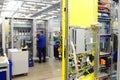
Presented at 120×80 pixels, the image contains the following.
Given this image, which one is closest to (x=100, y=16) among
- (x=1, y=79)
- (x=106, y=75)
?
(x=106, y=75)

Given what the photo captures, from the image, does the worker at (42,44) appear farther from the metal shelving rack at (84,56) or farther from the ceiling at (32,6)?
the metal shelving rack at (84,56)

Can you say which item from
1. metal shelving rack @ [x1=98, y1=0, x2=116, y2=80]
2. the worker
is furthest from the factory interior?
the worker

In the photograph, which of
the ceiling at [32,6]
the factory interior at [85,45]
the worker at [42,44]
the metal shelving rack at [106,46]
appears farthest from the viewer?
the ceiling at [32,6]

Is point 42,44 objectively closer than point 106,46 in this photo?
No

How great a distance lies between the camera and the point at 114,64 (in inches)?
143

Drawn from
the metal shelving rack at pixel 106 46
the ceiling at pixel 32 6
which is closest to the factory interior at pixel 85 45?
the metal shelving rack at pixel 106 46

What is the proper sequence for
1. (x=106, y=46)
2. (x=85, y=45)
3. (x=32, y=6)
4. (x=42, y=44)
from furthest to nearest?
(x=32, y=6) < (x=42, y=44) < (x=106, y=46) < (x=85, y=45)

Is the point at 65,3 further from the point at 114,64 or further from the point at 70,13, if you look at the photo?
the point at 114,64

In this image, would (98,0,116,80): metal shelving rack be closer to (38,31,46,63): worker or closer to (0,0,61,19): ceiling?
(38,31,46,63): worker

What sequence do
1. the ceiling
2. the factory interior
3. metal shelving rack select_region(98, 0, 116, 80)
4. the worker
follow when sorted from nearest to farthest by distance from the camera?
the factory interior < metal shelving rack select_region(98, 0, 116, 80) < the worker < the ceiling

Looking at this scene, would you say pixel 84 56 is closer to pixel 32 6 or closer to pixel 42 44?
pixel 42 44

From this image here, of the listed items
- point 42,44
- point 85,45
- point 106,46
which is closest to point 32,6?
point 42,44

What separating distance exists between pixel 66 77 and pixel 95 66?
78 centimetres

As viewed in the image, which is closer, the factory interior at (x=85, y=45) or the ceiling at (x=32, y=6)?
the factory interior at (x=85, y=45)
